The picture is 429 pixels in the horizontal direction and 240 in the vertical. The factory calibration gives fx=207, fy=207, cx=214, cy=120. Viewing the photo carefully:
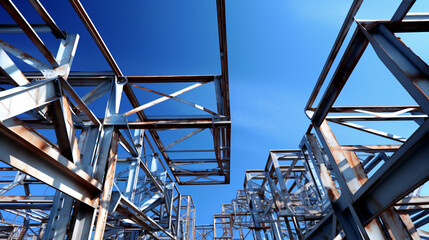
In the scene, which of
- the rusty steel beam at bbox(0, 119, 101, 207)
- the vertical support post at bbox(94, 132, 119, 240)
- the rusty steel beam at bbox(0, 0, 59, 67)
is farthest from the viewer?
the vertical support post at bbox(94, 132, 119, 240)

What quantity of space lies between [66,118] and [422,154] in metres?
5.38

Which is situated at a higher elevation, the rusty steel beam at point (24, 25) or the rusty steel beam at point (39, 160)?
the rusty steel beam at point (24, 25)

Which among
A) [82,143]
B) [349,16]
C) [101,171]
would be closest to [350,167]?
[349,16]

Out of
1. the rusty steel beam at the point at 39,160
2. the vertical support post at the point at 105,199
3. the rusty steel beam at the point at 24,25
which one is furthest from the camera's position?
the vertical support post at the point at 105,199

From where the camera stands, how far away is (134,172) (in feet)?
25.2

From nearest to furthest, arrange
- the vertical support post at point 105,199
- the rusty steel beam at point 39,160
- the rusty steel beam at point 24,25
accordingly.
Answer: the rusty steel beam at point 39,160, the rusty steel beam at point 24,25, the vertical support post at point 105,199

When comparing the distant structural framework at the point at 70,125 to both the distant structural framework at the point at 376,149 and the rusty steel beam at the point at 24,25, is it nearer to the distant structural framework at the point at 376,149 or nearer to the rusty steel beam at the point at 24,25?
the rusty steel beam at the point at 24,25

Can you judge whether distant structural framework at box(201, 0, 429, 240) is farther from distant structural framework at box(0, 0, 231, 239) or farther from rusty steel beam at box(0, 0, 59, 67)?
rusty steel beam at box(0, 0, 59, 67)

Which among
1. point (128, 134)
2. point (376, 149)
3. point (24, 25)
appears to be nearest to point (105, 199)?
point (128, 134)

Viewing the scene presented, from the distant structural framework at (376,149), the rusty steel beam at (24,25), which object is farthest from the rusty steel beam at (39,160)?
the distant structural framework at (376,149)

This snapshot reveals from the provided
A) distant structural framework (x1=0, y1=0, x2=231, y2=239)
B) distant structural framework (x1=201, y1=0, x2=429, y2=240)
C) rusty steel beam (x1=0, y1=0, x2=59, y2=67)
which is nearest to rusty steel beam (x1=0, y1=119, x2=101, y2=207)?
distant structural framework (x1=0, y1=0, x2=231, y2=239)

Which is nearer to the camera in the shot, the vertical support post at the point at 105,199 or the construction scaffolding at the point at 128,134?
the construction scaffolding at the point at 128,134

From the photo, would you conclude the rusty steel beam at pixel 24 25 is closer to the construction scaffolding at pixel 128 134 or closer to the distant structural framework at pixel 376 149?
the construction scaffolding at pixel 128 134

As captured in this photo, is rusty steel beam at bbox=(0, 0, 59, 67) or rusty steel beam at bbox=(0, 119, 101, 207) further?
rusty steel beam at bbox=(0, 0, 59, 67)
